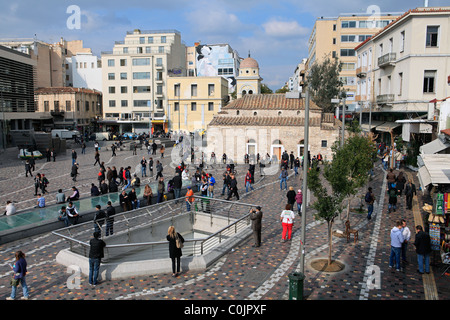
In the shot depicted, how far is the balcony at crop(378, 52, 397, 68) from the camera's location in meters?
34.2

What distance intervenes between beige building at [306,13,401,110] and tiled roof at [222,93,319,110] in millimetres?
21972

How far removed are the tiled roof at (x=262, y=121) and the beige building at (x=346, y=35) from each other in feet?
81.6

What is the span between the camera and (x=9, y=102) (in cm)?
4875

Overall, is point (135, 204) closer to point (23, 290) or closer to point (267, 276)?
point (23, 290)

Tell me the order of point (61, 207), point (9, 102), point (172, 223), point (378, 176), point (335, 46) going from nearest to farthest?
point (61, 207) → point (172, 223) → point (378, 176) → point (9, 102) → point (335, 46)

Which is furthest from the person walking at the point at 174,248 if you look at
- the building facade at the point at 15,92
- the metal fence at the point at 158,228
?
the building facade at the point at 15,92

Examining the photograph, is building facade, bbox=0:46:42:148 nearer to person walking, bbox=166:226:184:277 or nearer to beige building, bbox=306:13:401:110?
person walking, bbox=166:226:184:277

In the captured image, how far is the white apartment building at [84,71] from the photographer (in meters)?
74.4

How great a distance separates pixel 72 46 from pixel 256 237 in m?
77.5

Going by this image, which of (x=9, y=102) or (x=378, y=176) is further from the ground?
(x=9, y=102)

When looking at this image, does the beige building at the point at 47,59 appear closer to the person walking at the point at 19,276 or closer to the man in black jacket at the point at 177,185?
the man in black jacket at the point at 177,185

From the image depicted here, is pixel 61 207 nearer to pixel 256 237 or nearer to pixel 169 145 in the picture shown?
pixel 256 237

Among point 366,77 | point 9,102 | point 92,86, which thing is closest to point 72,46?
point 92,86

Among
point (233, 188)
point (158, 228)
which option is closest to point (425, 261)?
point (233, 188)
